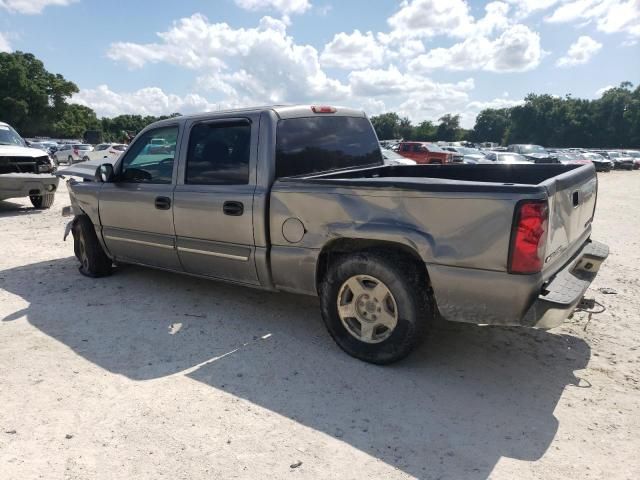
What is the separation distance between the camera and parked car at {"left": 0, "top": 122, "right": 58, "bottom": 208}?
33.4ft

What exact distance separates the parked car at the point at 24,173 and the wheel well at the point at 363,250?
8973mm

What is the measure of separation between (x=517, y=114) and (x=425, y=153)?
8358 cm

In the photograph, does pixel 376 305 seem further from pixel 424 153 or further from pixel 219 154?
pixel 424 153

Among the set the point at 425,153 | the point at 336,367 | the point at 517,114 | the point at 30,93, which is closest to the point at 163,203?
the point at 336,367

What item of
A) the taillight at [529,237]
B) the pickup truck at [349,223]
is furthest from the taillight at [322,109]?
the taillight at [529,237]

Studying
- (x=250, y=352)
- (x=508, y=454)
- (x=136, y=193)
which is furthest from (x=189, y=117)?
(x=508, y=454)

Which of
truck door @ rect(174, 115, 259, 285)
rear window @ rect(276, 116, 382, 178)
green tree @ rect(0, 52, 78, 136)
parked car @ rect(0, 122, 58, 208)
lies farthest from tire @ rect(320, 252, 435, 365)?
green tree @ rect(0, 52, 78, 136)

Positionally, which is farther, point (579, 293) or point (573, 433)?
point (579, 293)

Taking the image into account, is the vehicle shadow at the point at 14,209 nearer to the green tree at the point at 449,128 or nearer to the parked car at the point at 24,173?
the parked car at the point at 24,173

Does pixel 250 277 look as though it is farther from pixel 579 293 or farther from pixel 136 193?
pixel 579 293

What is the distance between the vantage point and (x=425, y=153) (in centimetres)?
2584

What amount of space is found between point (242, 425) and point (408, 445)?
3.18 feet

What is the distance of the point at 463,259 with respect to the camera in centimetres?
309

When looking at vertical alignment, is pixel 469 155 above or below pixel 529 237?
below
